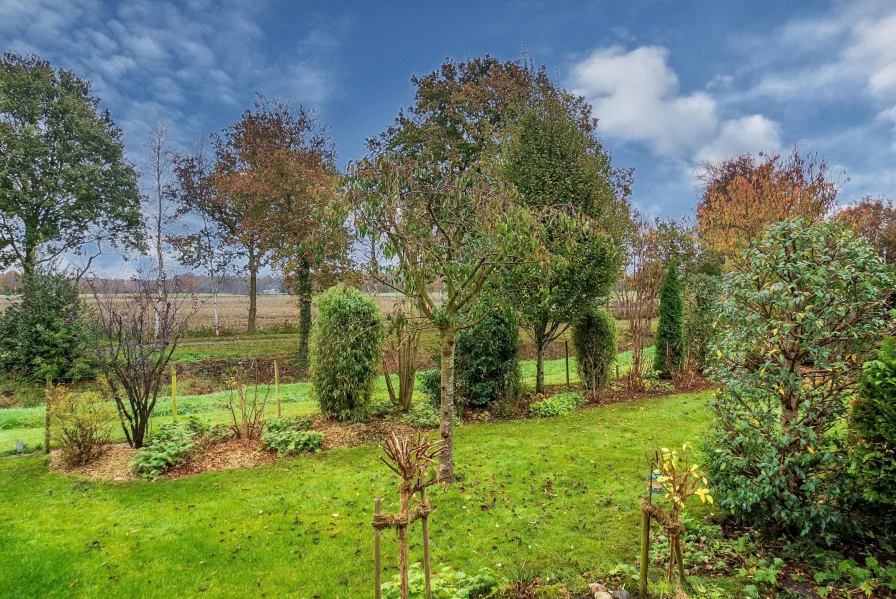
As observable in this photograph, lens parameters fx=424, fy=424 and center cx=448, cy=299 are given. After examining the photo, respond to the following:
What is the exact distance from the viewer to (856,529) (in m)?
3.05

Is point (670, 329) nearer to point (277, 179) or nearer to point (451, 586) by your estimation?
point (451, 586)

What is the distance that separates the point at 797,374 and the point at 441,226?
11.8 feet

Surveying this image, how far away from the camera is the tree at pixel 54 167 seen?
17984 mm

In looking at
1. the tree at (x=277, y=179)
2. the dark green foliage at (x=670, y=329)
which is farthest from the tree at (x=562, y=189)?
the tree at (x=277, y=179)

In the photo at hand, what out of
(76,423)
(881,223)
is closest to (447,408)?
(76,423)

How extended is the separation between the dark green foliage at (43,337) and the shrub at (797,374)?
48.6 ft

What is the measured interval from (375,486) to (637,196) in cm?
2169

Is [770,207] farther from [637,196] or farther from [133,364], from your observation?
[133,364]

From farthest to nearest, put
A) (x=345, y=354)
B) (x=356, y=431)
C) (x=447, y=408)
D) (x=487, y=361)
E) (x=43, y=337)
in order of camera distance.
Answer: (x=43, y=337) → (x=487, y=361) → (x=345, y=354) → (x=356, y=431) → (x=447, y=408)

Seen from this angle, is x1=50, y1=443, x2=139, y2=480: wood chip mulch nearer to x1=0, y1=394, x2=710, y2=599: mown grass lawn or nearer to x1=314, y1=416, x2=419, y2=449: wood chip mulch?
x1=0, y1=394, x2=710, y2=599: mown grass lawn

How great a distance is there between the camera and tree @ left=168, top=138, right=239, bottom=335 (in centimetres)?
2186

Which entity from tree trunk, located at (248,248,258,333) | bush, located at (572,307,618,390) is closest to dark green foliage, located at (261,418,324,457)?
bush, located at (572,307,618,390)

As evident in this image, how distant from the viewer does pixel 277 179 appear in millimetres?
15781

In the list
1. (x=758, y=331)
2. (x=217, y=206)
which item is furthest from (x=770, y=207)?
(x=217, y=206)
